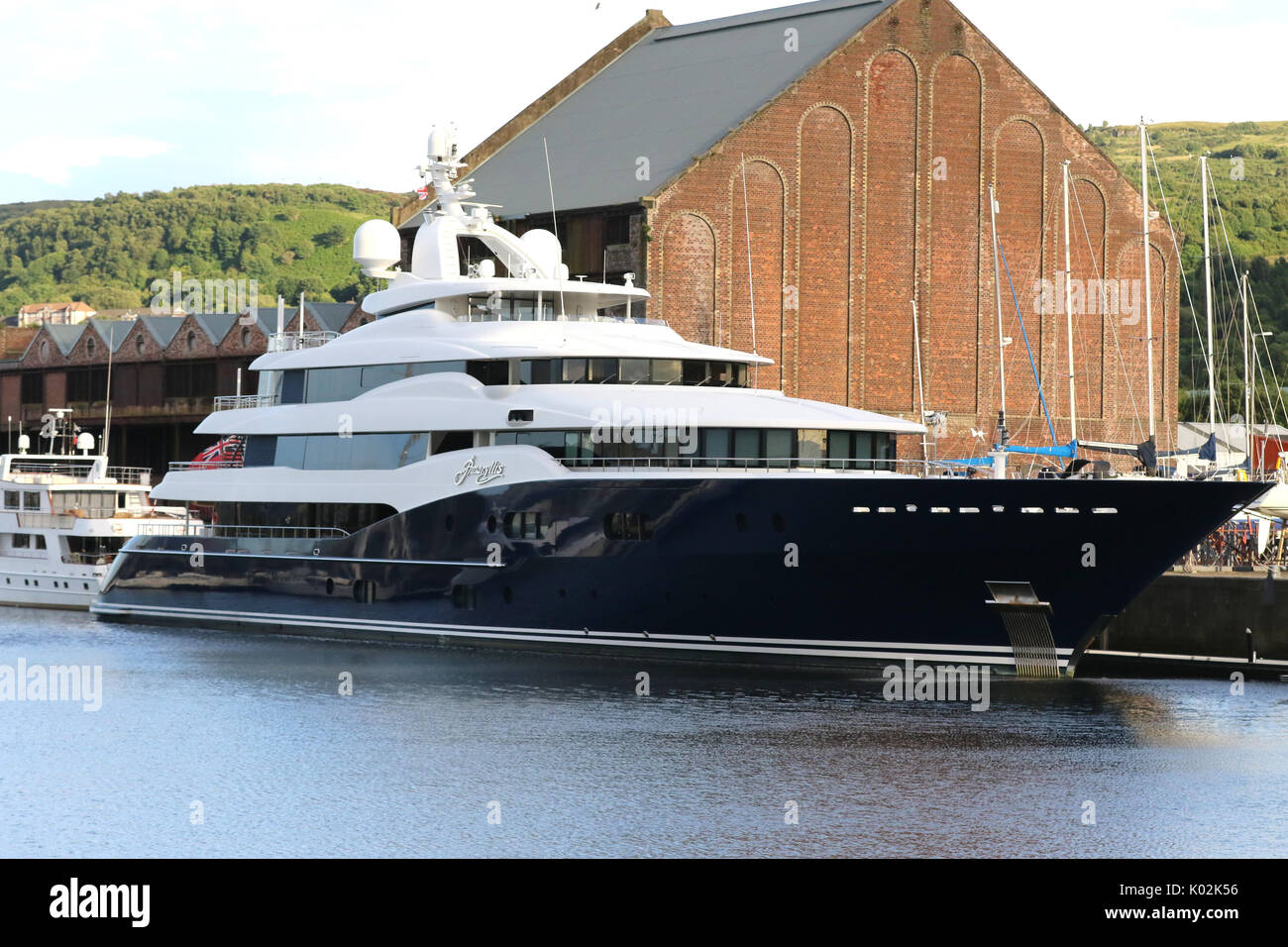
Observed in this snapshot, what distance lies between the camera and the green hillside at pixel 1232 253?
7088 centimetres

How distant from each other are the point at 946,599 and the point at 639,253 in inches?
1090

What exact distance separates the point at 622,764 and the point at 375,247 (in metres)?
21.1

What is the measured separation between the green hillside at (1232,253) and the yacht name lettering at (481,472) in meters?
18.4

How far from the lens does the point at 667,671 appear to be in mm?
31172

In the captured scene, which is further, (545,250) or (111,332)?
(111,332)

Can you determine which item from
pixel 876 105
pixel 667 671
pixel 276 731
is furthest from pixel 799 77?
pixel 276 731

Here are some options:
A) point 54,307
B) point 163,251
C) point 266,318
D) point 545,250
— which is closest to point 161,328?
point 266,318

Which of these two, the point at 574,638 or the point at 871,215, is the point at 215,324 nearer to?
the point at 871,215

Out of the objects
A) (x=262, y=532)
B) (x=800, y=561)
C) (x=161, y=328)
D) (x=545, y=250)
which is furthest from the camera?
(x=161, y=328)

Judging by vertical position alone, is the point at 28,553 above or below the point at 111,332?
below

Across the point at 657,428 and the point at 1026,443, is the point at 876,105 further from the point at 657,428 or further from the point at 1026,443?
the point at 657,428

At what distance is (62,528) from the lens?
165 feet

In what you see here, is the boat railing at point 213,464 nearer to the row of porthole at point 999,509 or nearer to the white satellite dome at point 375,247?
the white satellite dome at point 375,247

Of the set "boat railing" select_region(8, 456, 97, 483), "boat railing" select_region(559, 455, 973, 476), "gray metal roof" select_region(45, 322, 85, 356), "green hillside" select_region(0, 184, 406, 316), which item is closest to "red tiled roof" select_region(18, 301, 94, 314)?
"green hillside" select_region(0, 184, 406, 316)
